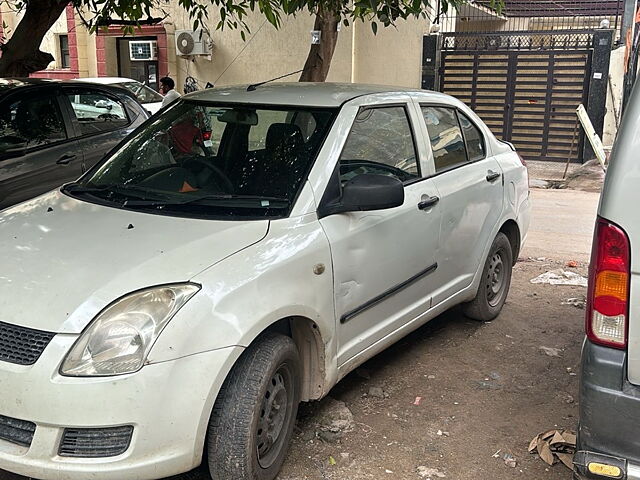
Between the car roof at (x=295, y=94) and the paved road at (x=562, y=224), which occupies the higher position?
the car roof at (x=295, y=94)

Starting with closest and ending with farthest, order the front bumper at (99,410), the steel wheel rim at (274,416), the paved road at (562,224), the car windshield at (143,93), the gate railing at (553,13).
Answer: the front bumper at (99,410)
the steel wheel rim at (274,416)
the paved road at (562,224)
the car windshield at (143,93)
the gate railing at (553,13)

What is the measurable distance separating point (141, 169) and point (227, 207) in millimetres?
787

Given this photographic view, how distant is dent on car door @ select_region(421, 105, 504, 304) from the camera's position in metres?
Answer: 4.36

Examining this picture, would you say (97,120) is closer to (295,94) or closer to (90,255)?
(295,94)

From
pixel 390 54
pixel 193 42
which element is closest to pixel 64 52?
pixel 193 42

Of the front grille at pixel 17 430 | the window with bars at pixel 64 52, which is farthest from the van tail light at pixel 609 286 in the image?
the window with bars at pixel 64 52

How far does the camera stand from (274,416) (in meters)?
3.14

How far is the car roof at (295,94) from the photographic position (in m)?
3.87

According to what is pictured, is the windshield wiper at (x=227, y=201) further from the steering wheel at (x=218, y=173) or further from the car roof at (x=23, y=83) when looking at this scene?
the car roof at (x=23, y=83)

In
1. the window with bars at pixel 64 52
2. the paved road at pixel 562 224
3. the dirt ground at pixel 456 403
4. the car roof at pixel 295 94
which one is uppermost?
the window with bars at pixel 64 52

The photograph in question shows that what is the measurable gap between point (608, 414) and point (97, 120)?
606cm

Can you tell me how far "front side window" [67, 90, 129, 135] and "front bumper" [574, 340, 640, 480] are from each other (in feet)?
18.6

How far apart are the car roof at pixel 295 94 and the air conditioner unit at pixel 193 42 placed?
37.4ft

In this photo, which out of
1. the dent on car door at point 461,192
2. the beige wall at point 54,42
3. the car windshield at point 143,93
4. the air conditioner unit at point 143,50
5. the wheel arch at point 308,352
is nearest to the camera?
the wheel arch at point 308,352
